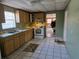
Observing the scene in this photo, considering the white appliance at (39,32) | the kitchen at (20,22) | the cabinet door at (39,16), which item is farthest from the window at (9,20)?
the cabinet door at (39,16)

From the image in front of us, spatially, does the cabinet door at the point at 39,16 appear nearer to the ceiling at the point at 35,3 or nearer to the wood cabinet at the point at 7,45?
the ceiling at the point at 35,3

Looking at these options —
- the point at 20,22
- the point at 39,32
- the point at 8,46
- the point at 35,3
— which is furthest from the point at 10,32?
the point at 39,32

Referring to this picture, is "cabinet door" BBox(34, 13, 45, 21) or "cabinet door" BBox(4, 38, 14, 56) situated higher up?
"cabinet door" BBox(34, 13, 45, 21)

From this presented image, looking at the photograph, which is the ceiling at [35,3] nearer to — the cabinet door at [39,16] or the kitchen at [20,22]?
the kitchen at [20,22]

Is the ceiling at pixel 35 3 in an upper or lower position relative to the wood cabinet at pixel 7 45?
upper

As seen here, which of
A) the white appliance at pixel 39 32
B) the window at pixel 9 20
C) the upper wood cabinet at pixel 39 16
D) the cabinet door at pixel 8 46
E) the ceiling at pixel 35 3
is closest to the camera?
the ceiling at pixel 35 3

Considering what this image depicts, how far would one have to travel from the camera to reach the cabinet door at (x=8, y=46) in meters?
3.31

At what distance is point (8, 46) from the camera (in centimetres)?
345

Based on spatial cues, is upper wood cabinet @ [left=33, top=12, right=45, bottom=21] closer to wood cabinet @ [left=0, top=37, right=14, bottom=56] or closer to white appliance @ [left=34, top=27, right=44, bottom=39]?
white appliance @ [left=34, top=27, right=44, bottom=39]

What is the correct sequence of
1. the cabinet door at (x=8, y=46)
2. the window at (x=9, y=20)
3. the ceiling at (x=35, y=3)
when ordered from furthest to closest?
the window at (x=9, y=20) → the cabinet door at (x=8, y=46) → the ceiling at (x=35, y=3)

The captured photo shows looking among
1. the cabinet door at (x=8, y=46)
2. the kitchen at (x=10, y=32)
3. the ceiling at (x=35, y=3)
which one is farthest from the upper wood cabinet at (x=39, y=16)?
the cabinet door at (x=8, y=46)

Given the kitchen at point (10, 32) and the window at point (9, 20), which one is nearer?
the kitchen at point (10, 32)

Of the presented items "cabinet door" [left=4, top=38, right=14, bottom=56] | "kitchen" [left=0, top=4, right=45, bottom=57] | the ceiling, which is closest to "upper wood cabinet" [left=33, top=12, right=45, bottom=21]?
"kitchen" [left=0, top=4, right=45, bottom=57]

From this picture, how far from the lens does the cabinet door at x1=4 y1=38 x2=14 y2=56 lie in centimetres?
331
